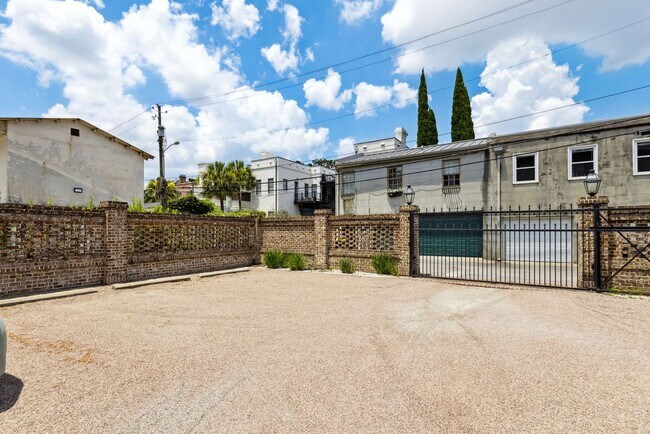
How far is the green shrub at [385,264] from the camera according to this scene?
1102cm

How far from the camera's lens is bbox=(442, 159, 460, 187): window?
60.2 ft

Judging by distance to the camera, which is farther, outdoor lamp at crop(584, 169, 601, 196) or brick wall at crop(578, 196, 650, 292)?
outdoor lamp at crop(584, 169, 601, 196)

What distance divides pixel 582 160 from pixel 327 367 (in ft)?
55.1

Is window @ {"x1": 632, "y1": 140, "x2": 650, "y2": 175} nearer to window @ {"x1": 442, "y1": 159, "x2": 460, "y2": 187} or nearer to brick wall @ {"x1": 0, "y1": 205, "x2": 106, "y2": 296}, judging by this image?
window @ {"x1": 442, "y1": 159, "x2": 460, "y2": 187}

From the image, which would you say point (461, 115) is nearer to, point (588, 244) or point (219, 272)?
point (588, 244)

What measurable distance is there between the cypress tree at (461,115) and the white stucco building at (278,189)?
11.7 m

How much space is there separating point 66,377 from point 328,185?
3422 centimetres

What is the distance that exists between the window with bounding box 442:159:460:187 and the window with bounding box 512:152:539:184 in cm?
267

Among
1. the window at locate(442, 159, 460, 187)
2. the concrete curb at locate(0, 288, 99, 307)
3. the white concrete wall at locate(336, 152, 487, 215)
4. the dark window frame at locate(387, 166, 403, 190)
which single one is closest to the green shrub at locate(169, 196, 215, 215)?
the white concrete wall at locate(336, 152, 487, 215)

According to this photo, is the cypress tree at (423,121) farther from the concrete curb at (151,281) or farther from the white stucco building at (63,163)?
the concrete curb at (151,281)

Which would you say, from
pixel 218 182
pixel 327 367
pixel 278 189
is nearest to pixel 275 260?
pixel 327 367

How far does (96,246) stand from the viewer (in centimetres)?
898

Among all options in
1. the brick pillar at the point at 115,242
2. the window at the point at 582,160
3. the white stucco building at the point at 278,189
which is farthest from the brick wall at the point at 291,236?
Result: the white stucco building at the point at 278,189

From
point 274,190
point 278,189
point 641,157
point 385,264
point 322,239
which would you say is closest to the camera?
point 385,264
